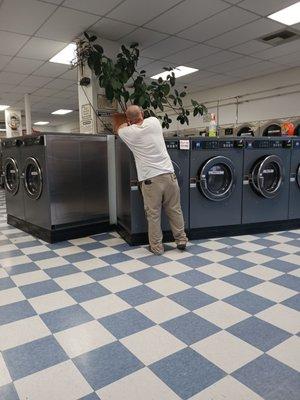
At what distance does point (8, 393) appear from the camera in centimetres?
132

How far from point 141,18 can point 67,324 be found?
163 inches

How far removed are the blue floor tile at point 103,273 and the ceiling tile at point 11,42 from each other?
424 centimetres

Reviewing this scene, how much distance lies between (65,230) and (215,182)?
196 centimetres

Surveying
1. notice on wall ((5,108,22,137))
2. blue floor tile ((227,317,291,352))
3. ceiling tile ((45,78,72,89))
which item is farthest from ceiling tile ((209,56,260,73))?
notice on wall ((5,108,22,137))

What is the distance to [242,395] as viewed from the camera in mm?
1298

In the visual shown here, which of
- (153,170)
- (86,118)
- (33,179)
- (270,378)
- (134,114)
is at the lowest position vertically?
(270,378)

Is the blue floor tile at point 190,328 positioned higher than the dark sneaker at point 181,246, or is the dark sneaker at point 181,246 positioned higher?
the dark sneaker at point 181,246

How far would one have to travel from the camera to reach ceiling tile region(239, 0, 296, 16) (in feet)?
13.0

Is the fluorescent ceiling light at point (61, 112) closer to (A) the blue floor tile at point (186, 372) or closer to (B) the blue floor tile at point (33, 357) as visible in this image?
(B) the blue floor tile at point (33, 357)

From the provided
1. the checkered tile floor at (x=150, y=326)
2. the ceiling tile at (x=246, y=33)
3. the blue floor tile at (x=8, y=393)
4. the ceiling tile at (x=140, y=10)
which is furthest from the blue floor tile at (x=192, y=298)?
the ceiling tile at (x=246, y=33)

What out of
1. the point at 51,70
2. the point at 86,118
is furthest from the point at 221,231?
the point at 51,70

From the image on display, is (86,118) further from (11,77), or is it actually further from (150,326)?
(150,326)

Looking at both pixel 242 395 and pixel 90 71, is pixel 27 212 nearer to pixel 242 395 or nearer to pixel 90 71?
pixel 90 71

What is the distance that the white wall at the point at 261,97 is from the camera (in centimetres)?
714
